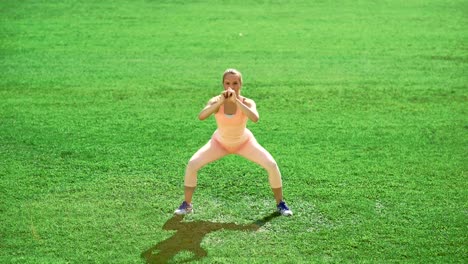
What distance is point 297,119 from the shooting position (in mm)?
8805

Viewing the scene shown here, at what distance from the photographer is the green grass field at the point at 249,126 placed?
18.5 feet

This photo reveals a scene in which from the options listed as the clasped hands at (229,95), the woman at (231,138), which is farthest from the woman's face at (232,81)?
the clasped hands at (229,95)

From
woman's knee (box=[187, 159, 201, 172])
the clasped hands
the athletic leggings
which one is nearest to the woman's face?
Result: the clasped hands

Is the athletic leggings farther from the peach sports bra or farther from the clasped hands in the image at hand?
the clasped hands

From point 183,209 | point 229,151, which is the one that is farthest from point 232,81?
point 183,209

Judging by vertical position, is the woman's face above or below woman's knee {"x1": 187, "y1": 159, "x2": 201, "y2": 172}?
above

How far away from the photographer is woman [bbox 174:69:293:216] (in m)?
5.68

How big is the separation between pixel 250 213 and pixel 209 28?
8429 mm

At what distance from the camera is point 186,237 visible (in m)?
5.67

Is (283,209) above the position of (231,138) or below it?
below

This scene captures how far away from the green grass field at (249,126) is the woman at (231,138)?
39 cm

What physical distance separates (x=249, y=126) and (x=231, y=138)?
2744 millimetres

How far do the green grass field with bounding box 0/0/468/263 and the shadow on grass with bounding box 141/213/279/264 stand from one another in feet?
0.06

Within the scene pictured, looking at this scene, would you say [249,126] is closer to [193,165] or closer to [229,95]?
[193,165]
